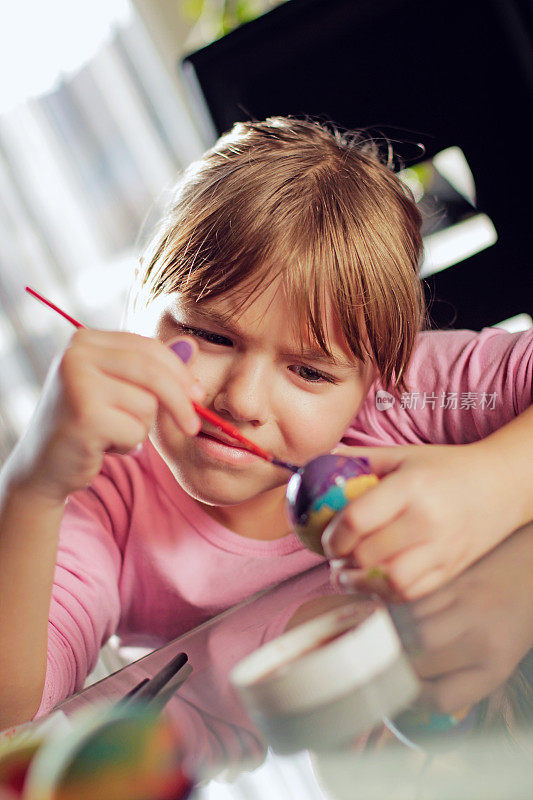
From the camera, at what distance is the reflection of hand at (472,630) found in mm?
408

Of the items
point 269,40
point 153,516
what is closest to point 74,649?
point 153,516

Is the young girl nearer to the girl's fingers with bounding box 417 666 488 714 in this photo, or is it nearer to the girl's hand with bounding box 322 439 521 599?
the girl's hand with bounding box 322 439 521 599

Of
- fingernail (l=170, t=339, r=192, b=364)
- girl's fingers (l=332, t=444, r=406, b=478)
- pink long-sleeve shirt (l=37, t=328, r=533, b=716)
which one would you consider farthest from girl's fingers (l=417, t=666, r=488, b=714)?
pink long-sleeve shirt (l=37, t=328, r=533, b=716)

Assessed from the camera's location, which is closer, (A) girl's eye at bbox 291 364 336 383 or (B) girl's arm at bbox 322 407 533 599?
(B) girl's arm at bbox 322 407 533 599

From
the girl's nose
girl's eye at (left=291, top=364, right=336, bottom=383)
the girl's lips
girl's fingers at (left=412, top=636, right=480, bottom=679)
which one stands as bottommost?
girl's fingers at (left=412, top=636, right=480, bottom=679)

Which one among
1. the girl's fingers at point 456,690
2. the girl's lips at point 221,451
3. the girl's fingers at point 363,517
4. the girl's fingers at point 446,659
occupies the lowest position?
the girl's fingers at point 446,659

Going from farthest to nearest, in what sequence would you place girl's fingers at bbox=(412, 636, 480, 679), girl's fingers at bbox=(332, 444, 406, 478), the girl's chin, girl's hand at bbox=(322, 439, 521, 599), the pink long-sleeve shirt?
the pink long-sleeve shirt → the girl's chin → girl's fingers at bbox=(332, 444, 406, 478) → girl's hand at bbox=(322, 439, 521, 599) → girl's fingers at bbox=(412, 636, 480, 679)

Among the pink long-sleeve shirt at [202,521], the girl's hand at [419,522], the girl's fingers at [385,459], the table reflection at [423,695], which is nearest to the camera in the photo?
the table reflection at [423,695]

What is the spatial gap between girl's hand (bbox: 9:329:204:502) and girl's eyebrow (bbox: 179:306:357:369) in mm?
159

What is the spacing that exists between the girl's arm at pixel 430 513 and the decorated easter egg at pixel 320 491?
0.02 metres

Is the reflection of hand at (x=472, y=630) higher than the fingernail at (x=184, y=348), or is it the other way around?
the fingernail at (x=184, y=348)

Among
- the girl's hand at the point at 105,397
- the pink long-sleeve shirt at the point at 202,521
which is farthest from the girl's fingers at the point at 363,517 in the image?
the pink long-sleeve shirt at the point at 202,521

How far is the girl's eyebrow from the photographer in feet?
2.35

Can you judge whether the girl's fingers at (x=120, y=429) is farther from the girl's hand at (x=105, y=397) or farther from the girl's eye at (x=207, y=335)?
the girl's eye at (x=207, y=335)
